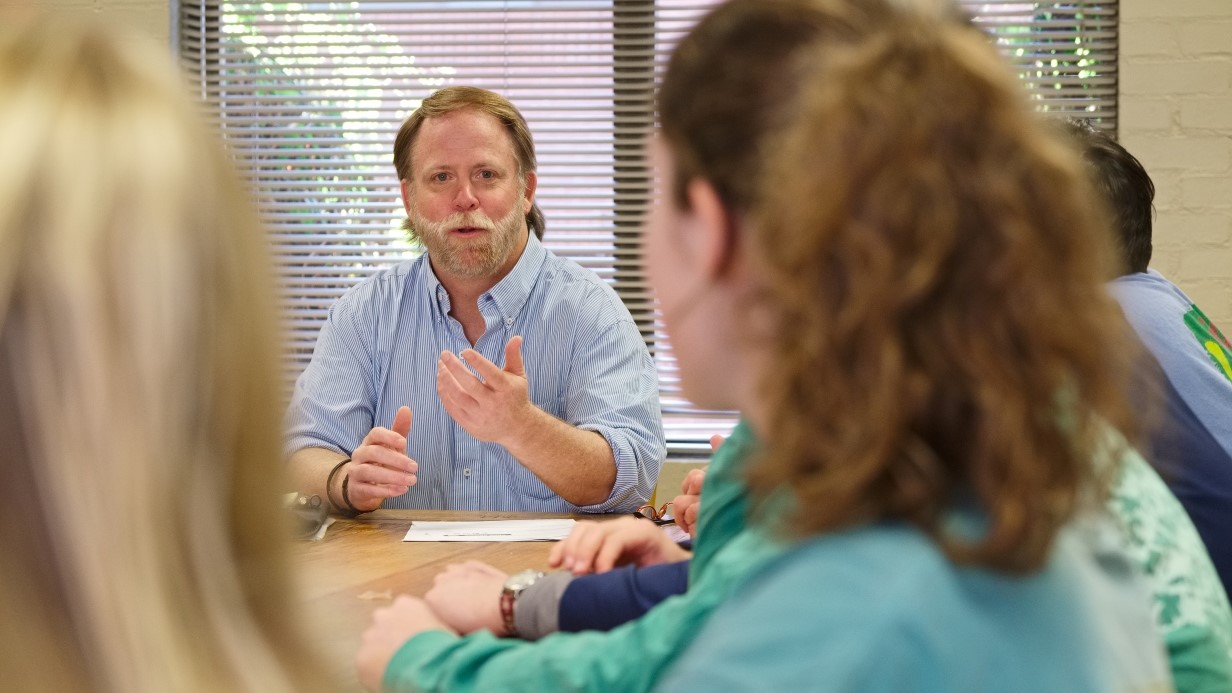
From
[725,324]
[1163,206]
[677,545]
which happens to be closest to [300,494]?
[677,545]

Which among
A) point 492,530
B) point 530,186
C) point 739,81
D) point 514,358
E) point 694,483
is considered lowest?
point 492,530

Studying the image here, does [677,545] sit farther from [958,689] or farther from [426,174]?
[426,174]

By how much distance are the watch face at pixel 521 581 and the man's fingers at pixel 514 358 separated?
836 millimetres

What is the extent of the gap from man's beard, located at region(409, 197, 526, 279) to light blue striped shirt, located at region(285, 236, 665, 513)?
4 cm

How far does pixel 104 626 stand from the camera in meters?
0.45

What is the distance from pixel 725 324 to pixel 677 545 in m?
0.59

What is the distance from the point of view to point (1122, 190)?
1740 mm

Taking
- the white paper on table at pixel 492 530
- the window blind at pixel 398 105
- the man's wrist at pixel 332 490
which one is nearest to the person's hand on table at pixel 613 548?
the white paper on table at pixel 492 530

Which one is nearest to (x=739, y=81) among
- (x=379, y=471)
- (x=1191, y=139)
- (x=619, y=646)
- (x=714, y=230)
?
(x=714, y=230)

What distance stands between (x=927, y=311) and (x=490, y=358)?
192 cm

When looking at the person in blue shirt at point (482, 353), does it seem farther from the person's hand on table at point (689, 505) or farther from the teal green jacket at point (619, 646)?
the teal green jacket at point (619, 646)

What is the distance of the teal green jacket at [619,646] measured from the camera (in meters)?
0.75

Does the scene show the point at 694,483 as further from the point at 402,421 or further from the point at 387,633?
the point at 387,633

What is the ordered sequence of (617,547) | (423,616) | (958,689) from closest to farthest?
(958,689)
(423,616)
(617,547)
